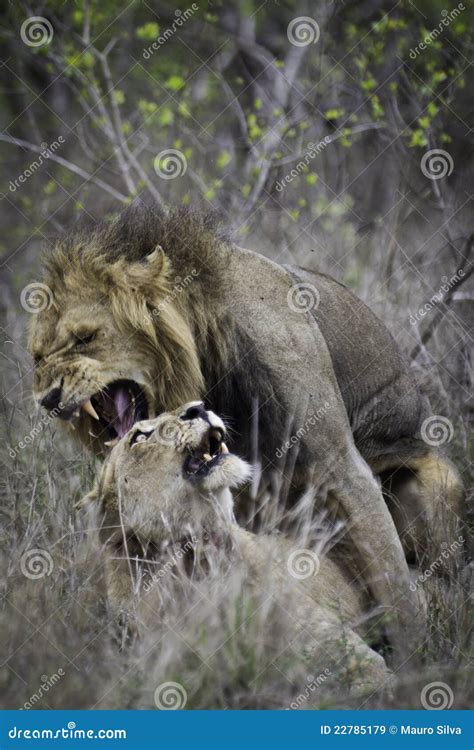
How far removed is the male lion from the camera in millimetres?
4805

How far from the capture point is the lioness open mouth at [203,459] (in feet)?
14.4

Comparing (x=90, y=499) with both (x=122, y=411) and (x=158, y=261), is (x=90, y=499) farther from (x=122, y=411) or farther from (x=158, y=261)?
(x=158, y=261)

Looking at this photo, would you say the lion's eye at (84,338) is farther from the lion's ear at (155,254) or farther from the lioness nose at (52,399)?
the lion's ear at (155,254)

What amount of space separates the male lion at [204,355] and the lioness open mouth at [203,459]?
1.73 ft

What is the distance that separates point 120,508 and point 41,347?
863 mm

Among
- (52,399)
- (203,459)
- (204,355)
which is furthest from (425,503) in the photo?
(52,399)

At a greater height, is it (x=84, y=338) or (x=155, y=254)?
(x=155, y=254)

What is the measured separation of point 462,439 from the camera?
648 cm

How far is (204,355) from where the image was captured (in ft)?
16.6

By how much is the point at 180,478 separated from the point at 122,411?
0.66 meters

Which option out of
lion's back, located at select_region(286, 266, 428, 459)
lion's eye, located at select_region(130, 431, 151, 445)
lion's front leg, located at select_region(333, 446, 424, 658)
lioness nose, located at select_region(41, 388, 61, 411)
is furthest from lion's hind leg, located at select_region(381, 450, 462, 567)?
lioness nose, located at select_region(41, 388, 61, 411)

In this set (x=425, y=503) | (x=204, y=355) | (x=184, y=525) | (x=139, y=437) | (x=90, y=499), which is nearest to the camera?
(x=184, y=525)

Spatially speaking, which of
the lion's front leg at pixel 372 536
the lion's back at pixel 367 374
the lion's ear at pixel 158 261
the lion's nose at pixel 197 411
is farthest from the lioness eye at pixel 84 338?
the lion's front leg at pixel 372 536

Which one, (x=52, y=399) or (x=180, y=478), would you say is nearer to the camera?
(x=180, y=478)
